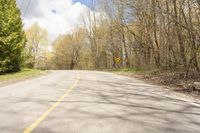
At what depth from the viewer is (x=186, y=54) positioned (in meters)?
29.5

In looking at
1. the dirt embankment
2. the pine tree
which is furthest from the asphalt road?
the pine tree

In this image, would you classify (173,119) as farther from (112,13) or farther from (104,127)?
(112,13)

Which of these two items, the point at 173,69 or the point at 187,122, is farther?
the point at 173,69

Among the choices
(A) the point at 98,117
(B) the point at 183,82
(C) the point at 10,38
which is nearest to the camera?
(A) the point at 98,117

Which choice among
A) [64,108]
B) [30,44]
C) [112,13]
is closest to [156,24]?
[112,13]

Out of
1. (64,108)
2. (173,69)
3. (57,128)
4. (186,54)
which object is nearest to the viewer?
(57,128)

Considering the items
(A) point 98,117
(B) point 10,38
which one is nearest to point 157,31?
(B) point 10,38

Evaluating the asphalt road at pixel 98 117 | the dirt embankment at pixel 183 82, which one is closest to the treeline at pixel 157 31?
the dirt embankment at pixel 183 82

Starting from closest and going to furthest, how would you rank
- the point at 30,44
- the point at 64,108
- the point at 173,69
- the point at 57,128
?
the point at 57,128 → the point at 64,108 → the point at 173,69 → the point at 30,44

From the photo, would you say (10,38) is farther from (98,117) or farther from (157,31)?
(98,117)

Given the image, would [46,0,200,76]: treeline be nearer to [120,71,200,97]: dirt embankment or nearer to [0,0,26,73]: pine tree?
[120,71,200,97]: dirt embankment

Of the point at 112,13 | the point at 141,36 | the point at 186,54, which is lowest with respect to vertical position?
the point at 186,54

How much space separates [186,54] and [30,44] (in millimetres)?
65385

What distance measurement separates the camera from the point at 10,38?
38.1 meters
